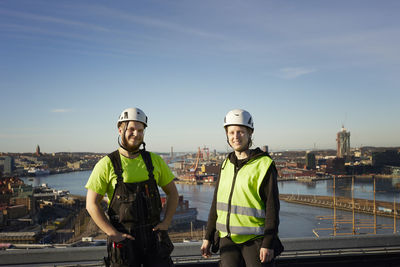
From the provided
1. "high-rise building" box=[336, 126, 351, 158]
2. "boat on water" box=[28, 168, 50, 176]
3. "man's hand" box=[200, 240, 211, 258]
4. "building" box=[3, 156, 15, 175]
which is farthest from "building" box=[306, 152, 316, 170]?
"man's hand" box=[200, 240, 211, 258]

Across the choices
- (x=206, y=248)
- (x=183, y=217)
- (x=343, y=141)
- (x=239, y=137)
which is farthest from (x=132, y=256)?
(x=343, y=141)

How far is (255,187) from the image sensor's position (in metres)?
0.96

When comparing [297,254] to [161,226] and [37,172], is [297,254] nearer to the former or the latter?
[161,226]

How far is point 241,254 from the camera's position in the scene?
97 cm

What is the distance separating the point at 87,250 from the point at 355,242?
111 centimetres

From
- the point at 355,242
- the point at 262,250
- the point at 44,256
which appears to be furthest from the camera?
the point at 355,242

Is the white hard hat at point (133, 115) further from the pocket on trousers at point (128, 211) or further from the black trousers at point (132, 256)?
the black trousers at point (132, 256)

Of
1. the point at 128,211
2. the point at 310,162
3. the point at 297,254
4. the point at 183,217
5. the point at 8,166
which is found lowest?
the point at 183,217

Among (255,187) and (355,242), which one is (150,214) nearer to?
(255,187)

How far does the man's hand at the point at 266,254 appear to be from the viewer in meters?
0.90

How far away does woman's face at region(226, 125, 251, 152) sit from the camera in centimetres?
101

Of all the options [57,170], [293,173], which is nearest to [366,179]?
[293,173]

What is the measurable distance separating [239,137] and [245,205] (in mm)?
196

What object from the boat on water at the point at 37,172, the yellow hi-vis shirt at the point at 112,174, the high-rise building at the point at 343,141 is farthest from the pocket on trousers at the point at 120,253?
the high-rise building at the point at 343,141
